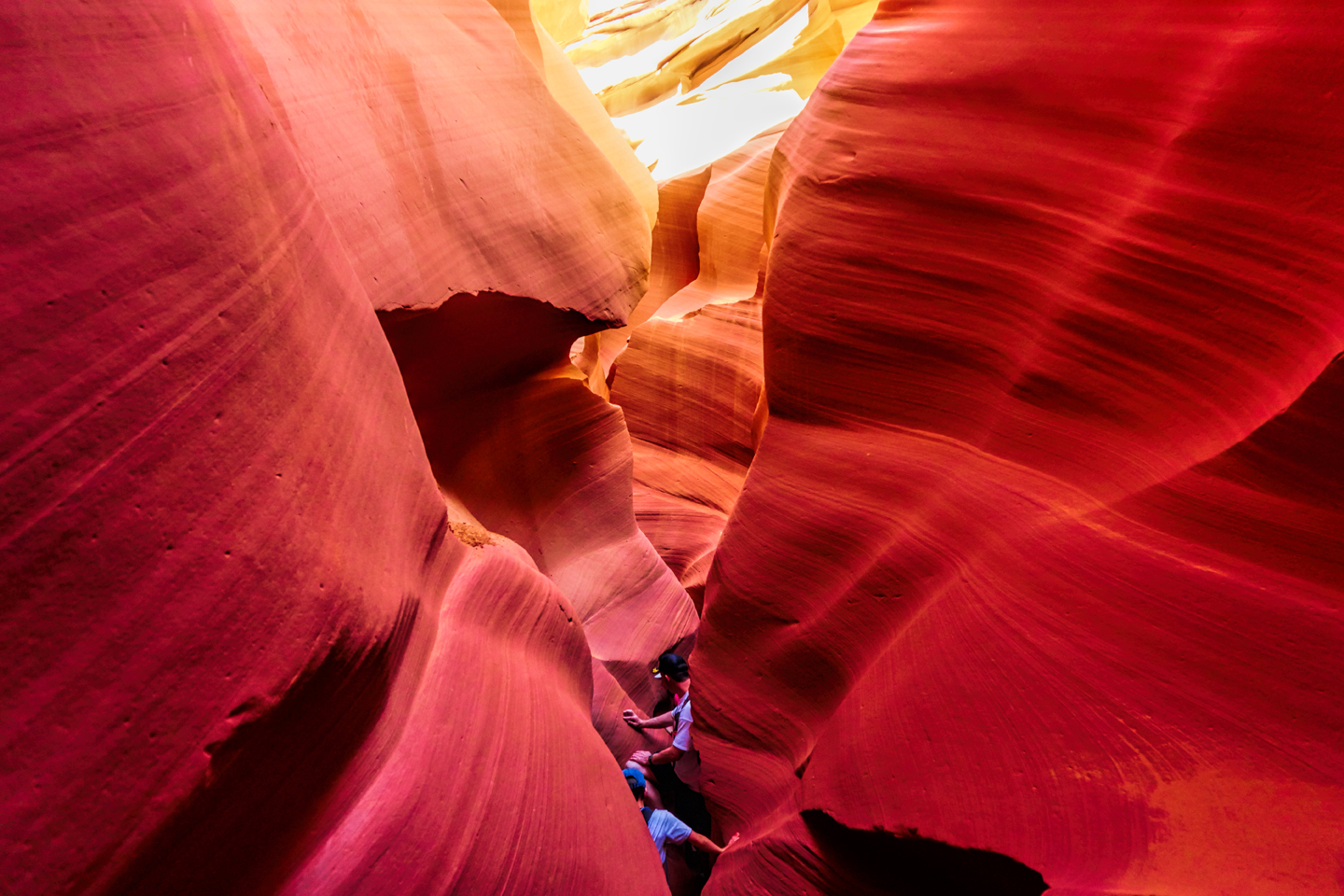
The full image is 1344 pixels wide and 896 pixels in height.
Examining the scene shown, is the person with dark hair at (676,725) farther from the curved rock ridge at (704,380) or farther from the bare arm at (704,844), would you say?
the curved rock ridge at (704,380)

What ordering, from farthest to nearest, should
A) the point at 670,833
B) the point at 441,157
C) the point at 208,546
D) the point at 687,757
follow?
the point at 687,757, the point at 670,833, the point at 441,157, the point at 208,546

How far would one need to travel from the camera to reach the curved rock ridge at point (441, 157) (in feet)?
6.59

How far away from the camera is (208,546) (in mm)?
1098

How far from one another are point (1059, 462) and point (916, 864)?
1.10 m

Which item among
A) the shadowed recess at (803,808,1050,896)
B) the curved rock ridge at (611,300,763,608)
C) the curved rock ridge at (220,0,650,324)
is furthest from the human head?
the curved rock ridge at (220,0,650,324)

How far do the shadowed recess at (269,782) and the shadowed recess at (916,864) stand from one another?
1.28 meters

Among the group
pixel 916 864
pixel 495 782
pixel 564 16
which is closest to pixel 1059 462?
pixel 916 864

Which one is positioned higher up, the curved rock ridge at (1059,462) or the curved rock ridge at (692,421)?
the curved rock ridge at (1059,462)

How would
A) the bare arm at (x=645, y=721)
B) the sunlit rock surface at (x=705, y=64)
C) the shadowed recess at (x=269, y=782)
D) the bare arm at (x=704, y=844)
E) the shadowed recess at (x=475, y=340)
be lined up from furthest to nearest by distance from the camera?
1. the sunlit rock surface at (x=705, y=64)
2. the bare arm at (x=645, y=721)
3. the bare arm at (x=704, y=844)
4. the shadowed recess at (x=475, y=340)
5. the shadowed recess at (x=269, y=782)

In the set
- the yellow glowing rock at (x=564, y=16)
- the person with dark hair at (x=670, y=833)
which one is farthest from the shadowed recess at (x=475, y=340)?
the yellow glowing rock at (x=564, y=16)

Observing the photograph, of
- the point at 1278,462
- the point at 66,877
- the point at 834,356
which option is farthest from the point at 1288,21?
the point at 66,877

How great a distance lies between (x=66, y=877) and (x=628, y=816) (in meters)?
1.34

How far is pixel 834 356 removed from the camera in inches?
89.4

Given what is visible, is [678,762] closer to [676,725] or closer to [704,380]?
[676,725]
